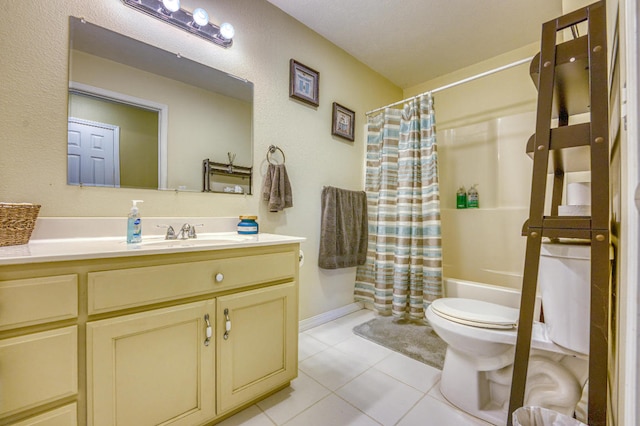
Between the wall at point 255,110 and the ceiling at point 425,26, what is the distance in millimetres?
152

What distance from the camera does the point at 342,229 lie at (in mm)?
2227

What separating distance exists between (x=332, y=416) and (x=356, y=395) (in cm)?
19

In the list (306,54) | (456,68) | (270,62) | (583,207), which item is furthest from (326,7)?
(583,207)

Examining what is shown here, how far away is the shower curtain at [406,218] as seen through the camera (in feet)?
6.73

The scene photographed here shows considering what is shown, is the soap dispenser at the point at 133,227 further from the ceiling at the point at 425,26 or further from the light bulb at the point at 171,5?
the ceiling at the point at 425,26

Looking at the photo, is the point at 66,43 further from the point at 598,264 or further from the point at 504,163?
the point at 504,163

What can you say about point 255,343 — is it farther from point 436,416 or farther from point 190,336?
point 436,416

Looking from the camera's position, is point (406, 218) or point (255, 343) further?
point (406, 218)

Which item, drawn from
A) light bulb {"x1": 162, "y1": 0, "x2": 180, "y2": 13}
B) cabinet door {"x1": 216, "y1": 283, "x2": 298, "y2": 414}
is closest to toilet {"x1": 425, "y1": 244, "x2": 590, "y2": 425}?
cabinet door {"x1": 216, "y1": 283, "x2": 298, "y2": 414}

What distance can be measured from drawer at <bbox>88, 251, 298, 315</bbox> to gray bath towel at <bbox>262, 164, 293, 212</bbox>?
54 cm

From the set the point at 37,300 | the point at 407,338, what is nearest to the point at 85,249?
the point at 37,300

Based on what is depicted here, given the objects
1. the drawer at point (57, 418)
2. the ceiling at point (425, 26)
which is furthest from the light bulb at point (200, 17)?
the drawer at point (57, 418)

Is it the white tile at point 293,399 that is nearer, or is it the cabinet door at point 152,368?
the cabinet door at point 152,368

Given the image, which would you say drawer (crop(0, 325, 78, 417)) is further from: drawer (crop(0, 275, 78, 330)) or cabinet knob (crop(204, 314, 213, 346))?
cabinet knob (crop(204, 314, 213, 346))
